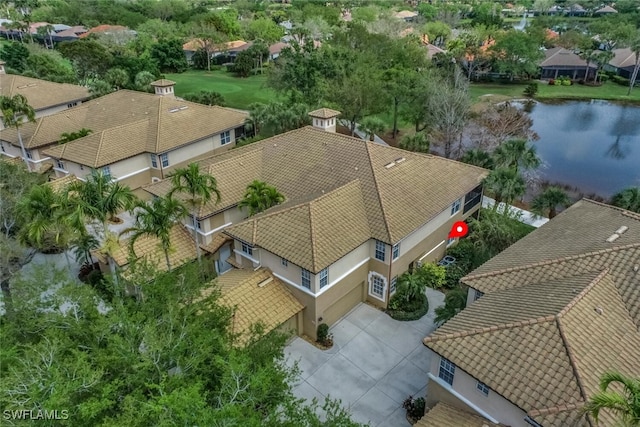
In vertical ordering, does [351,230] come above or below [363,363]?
above

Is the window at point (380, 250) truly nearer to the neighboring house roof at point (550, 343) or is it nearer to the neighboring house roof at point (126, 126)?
the neighboring house roof at point (550, 343)

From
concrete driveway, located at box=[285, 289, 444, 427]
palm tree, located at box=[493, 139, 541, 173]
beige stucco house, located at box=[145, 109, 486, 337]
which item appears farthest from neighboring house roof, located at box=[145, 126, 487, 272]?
concrete driveway, located at box=[285, 289, 444, 427]

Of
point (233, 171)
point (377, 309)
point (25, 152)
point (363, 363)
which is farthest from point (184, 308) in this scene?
point (25, 152)

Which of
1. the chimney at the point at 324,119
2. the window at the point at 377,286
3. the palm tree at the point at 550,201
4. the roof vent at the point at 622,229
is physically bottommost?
the window at the point at 377,286

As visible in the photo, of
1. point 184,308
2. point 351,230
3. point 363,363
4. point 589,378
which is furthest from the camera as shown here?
point 351,230

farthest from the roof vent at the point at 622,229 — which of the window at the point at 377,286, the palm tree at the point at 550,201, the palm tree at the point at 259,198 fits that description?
the palm tree at the point at 259,198

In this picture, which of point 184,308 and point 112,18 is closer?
point 184,308

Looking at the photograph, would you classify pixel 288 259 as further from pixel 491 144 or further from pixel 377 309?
pixel 491 144
